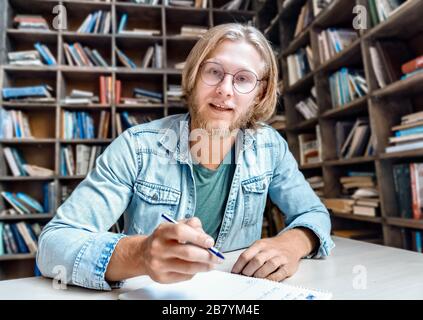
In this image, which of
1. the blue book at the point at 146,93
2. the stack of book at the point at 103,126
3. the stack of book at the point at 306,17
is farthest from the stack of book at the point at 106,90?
the stack of book at the point at 306,17

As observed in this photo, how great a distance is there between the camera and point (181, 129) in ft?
3.59

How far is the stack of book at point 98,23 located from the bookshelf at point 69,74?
0.19 feet

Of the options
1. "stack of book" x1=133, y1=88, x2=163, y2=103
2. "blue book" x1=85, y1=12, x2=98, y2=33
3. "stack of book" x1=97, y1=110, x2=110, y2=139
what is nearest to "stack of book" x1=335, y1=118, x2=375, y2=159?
"stack of book" x1=133, y1=88, x2=163, y2=103

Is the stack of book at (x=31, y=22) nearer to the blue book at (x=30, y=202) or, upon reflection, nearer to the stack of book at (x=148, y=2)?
the stack of book at (x=148, y=2)

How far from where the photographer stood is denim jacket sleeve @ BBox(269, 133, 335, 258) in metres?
0.85

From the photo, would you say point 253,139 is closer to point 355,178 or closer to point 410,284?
point 410,284

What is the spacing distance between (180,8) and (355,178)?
238 centimetres

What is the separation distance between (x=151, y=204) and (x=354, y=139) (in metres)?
1.44

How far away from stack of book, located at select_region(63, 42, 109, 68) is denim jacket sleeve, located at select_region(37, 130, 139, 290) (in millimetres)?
2277

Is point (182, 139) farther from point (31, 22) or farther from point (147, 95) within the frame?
point (31, 22)

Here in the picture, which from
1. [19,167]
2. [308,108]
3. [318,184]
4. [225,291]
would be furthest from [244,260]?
[19,167]

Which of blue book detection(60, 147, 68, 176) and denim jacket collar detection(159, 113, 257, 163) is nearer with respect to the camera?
denim jacket collar detection(159, 113, 257, 163)

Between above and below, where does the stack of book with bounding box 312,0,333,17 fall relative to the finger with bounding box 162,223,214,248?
above

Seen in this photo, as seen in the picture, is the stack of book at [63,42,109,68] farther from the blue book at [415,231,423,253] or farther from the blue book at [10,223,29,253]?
the blue book at [415,231,423,253]
